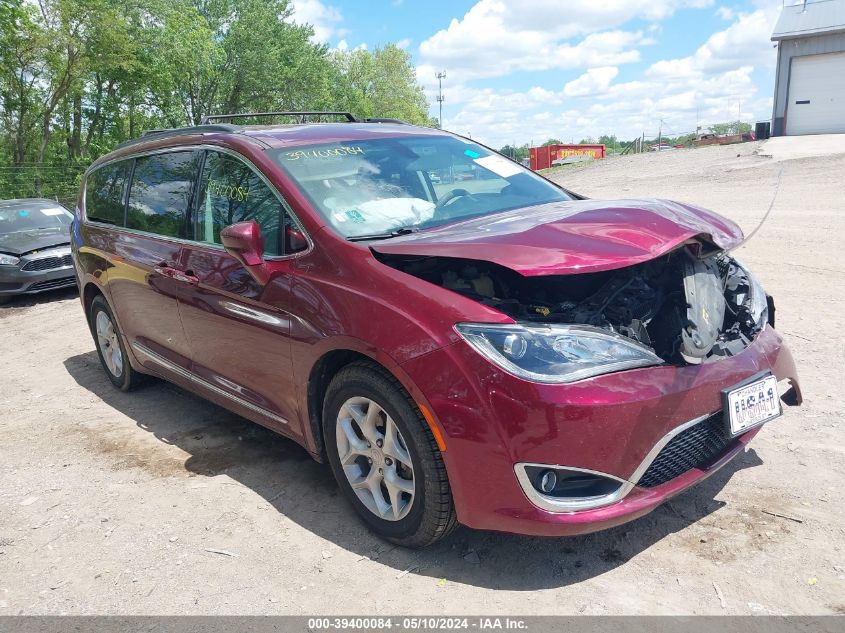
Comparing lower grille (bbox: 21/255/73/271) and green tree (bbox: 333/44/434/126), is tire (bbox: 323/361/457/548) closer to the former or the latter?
lower grille (bbox: 21/255/73/271)

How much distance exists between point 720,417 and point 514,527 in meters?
0.96

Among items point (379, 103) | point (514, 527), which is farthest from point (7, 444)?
point (379, 103)

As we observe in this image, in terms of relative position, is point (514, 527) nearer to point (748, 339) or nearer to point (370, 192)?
point (748, 339)

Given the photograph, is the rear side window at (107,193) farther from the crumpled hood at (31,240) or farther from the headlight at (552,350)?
the crumpled hood at (31,240)

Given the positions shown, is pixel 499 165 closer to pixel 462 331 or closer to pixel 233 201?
pixel 233 201

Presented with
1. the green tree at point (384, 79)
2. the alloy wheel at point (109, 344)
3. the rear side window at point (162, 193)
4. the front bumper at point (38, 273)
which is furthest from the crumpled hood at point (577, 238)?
the green tree at point (384, 79)

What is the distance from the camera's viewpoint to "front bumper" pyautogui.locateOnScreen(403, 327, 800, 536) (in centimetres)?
248

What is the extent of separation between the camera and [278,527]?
11.0 ft

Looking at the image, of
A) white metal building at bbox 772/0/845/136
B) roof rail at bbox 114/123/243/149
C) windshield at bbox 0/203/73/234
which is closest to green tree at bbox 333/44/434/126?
white metal building at bbox 772/0/845/136

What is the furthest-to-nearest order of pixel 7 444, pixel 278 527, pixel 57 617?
pixel 7 444, pixel 278 527, pixel 57 617

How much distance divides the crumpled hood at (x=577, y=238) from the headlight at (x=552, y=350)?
23 cm

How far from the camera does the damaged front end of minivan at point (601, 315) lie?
2.55 metres

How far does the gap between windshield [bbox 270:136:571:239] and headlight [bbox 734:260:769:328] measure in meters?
1.21

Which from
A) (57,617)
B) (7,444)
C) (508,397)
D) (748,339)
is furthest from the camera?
(7,444)
